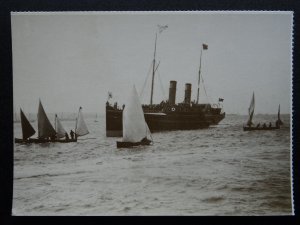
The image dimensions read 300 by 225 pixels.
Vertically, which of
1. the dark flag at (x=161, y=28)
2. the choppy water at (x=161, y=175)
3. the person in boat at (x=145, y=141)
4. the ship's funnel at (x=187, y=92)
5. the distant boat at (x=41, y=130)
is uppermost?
the dark flag at (x=161, y=28)

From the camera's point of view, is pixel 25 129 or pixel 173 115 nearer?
pixel 25 129

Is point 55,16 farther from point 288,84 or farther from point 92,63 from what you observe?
point 288,84

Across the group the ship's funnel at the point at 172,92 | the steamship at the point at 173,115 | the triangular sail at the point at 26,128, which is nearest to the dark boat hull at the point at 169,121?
the steamship at the point at 173,115

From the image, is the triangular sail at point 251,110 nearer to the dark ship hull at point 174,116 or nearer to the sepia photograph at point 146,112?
the sepia photograph at point 146,112

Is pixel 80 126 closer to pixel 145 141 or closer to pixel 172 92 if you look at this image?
pixel 145 141

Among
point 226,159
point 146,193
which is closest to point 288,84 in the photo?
point 226,159

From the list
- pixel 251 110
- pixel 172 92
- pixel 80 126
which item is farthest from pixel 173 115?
pixel 80 126

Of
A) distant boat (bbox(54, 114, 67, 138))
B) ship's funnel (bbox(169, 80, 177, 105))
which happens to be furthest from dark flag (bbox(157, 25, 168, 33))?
distant boat (bbox(54, 114, 67, 138))
